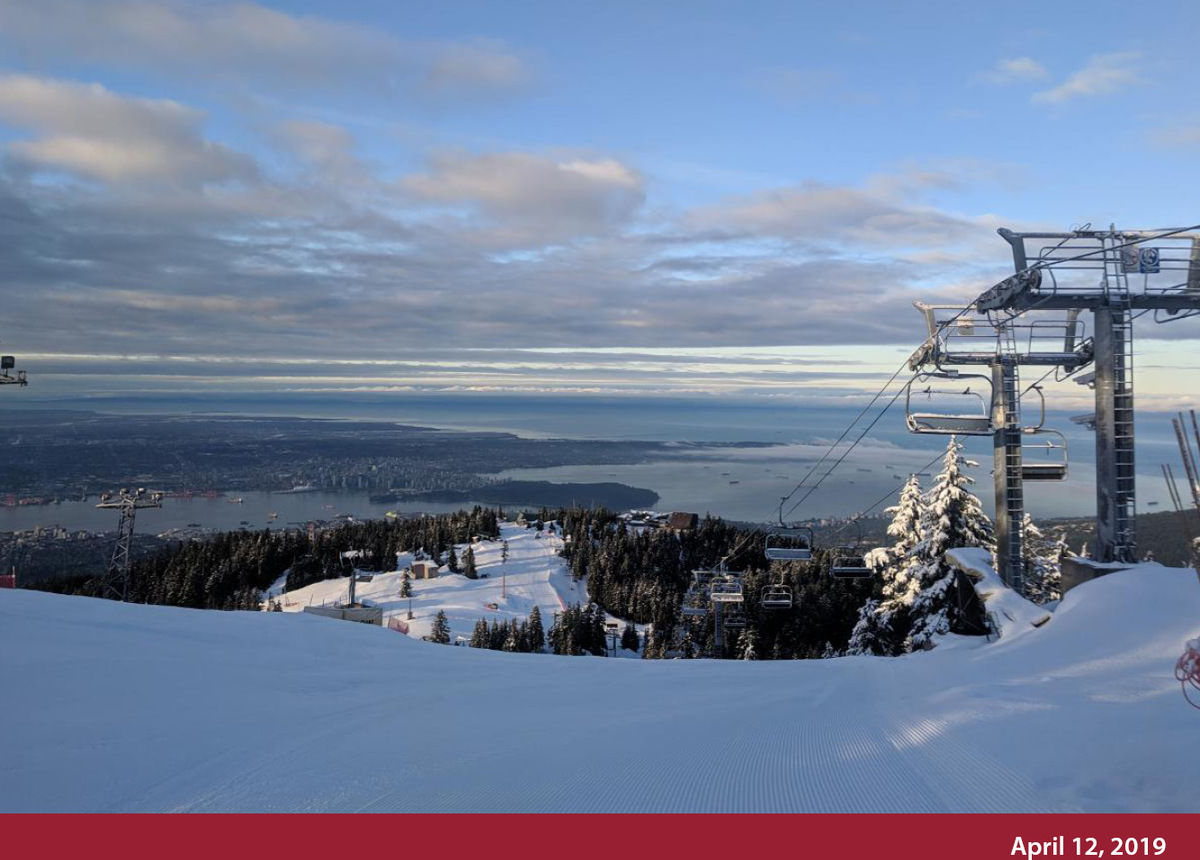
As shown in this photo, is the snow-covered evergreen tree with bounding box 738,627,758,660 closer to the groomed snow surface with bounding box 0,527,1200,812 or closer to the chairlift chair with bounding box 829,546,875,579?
the chairlift chair with bounding box 829,546,875,579

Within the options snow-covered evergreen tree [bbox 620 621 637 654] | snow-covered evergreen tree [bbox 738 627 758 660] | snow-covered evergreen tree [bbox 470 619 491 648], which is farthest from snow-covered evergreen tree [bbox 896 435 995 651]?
snow-covered evergreen tree [bbox 470 619 491 648]

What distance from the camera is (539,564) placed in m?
46.8

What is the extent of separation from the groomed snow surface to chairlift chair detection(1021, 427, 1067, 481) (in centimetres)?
384

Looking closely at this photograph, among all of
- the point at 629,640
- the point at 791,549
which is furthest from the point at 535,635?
the point at 791,549

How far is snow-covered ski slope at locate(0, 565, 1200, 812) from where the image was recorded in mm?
4410

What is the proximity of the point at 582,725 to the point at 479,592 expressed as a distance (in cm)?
3545

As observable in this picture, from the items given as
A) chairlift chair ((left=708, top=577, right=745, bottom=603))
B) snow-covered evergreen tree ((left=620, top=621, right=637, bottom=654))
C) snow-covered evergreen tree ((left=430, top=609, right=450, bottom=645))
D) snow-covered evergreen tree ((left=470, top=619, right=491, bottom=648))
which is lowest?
snow-covered evergreen tree ((left=620, top=621, right=637, bottom=654))

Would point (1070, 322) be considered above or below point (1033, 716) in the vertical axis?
above

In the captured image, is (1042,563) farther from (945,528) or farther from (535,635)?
(535,635)

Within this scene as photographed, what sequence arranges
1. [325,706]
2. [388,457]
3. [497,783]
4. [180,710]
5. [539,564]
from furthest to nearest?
[388,457] → [539,564] → [325,706] → [180,710] → [497,783]

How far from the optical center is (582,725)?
6.08 m

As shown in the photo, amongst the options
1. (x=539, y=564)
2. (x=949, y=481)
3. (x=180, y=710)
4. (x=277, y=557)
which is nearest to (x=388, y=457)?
(x=277, y=557)
